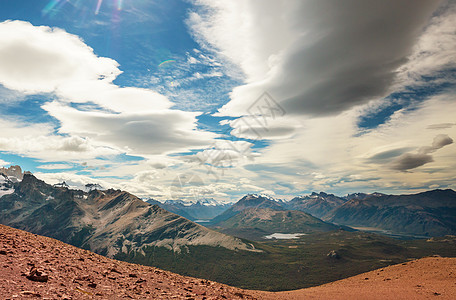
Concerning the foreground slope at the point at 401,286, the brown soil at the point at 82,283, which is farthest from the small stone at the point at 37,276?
the foreground slope at the point at 401,286

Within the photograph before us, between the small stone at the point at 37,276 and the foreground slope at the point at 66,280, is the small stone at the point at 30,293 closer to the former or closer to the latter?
the foreground slope at the point at 66,280

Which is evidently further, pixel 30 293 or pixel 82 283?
pixel 82 283

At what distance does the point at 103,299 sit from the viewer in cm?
1716

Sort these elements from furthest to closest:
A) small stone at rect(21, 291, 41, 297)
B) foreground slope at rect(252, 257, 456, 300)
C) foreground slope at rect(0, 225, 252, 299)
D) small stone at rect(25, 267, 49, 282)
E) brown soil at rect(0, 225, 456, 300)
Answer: foreground slope at rect(252, 257, 456, 300), small stone at rect(25, 267, 49, 282), brown soil at rect(0, 225, 456, 300), foreground slope at rect(0, 225, 252, 299), small stone at rect(21, 291, 41, 297)

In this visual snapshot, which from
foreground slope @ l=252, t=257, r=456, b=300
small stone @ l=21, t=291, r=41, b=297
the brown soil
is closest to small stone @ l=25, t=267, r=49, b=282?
the brown soil

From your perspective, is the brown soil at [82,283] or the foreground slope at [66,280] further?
the brown soil at [82,283]

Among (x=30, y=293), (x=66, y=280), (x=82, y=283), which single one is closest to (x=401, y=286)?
(x=82, y=283)

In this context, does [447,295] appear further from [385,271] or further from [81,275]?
[81,275]

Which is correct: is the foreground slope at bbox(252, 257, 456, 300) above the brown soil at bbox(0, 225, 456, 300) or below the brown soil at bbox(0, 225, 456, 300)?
below

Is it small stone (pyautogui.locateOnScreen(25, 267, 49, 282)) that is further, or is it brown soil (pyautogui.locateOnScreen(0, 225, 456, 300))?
small stone (pyautogui.locateOnScreen(25, 267, 49, 282))

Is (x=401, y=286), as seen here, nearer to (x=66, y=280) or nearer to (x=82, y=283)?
(x=82, y=283)

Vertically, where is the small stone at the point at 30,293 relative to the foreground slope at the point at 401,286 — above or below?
above

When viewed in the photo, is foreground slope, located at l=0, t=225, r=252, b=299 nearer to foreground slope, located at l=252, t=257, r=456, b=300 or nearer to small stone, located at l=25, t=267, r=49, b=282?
small stone, located at l=25, t=267, r=49, b=282

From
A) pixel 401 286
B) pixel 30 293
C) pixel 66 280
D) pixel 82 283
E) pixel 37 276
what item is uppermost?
pixel 37 276
